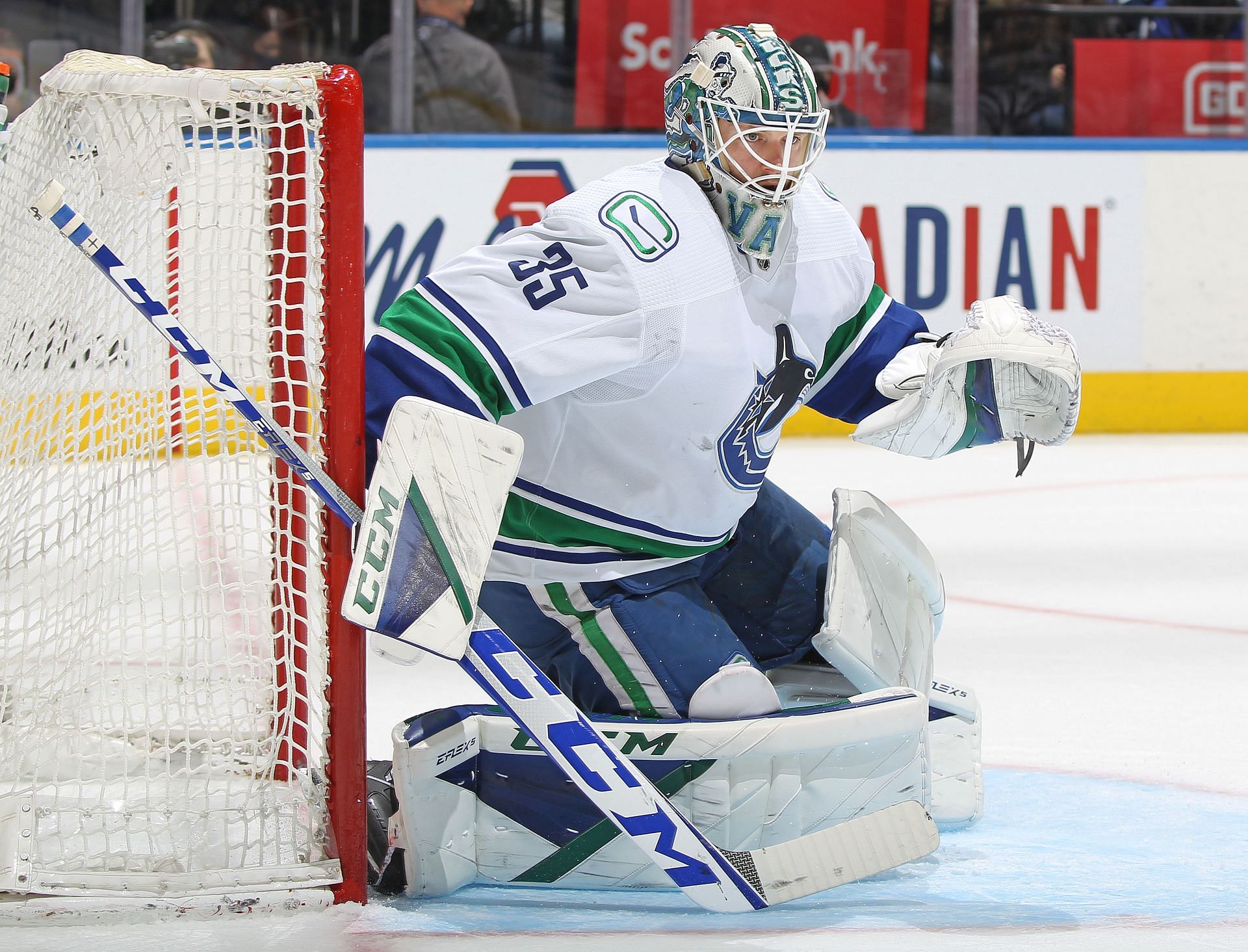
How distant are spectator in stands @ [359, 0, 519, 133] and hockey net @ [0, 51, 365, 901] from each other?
3765 mm

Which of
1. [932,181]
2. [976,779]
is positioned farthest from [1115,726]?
[932,181]

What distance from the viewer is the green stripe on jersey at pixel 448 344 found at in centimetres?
160

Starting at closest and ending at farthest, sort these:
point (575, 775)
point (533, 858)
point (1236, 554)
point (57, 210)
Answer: point (57, 210) < point (575, 775) < point (533, 858) < point (1236, 554)

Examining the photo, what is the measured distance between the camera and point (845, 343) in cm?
203

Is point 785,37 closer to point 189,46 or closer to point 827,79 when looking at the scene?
point 827,79

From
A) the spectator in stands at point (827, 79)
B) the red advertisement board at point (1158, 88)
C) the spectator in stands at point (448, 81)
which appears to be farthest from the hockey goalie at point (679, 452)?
the red advertisement board at point (1158, 88)

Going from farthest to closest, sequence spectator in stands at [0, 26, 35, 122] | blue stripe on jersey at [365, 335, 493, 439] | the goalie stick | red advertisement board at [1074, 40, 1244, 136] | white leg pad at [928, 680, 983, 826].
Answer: red advertisement board at [1074, 40, 1244, 136] → spectator in stands at [0, 26, 35, 122] → white leg pad at [928, 680, 983, 826] → blue stripe on jersey at [365, 335, 493, 439] → the goalie stick

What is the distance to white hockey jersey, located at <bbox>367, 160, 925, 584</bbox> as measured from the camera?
1620 mm

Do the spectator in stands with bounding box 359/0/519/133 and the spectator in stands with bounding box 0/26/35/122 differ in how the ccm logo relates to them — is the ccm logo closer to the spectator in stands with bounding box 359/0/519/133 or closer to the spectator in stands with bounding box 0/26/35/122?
the spectator in stands with bounding box 359/0/519/133

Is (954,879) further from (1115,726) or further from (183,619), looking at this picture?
(183,619)

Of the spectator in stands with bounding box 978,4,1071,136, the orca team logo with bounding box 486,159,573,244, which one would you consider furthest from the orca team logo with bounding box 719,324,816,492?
the spectator in stands with bounding box 978,4,1071,136

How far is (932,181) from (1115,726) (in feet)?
11.4

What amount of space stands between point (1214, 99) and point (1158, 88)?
20cm

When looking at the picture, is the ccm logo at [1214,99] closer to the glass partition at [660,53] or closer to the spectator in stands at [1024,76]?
the glass partition at [660,53]
